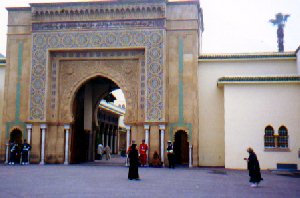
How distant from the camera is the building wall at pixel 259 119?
15.6 meters

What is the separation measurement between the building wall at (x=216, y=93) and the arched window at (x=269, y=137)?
5.85ft

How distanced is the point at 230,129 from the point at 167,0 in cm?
568

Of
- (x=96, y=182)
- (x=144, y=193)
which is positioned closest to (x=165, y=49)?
(x=96, y=182)

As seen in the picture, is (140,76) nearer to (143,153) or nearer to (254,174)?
(143,153)

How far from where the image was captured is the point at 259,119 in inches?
623

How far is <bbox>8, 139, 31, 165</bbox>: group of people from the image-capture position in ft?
55.9

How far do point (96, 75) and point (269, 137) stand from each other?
7.19m

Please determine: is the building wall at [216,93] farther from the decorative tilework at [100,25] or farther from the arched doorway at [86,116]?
the arched doorway at [86,116]

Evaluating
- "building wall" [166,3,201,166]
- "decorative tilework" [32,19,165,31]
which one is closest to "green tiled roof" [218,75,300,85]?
"building wall" [166,3,201,166]

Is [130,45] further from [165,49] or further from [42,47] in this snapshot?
[42,47]

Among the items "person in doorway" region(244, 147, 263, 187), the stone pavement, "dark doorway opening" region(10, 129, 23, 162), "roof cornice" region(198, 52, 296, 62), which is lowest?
the stone pavement

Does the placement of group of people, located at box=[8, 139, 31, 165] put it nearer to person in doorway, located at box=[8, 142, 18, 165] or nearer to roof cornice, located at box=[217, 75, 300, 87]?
person in doorway, located at box=[8, 142, 18, 165]

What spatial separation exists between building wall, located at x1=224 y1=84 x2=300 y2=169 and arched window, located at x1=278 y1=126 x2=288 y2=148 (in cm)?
15

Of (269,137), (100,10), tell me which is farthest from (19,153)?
(269,137)
